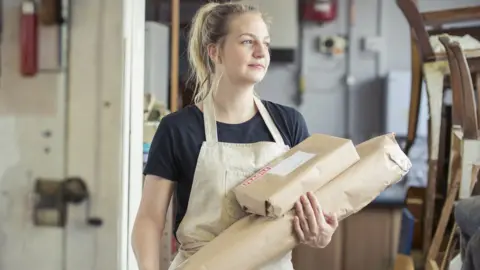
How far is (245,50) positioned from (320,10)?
197 cm

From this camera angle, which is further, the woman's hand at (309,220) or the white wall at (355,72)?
the white wall at (355,72)

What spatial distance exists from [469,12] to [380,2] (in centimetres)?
109

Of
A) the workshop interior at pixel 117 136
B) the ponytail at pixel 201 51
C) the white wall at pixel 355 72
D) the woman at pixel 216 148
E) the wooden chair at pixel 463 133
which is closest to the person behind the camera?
the woman at pixel 216 148

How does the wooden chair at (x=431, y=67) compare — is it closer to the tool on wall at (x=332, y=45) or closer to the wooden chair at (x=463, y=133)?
the wooden chair at (x=463, y=133)

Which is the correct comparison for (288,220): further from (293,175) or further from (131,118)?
(131,118)

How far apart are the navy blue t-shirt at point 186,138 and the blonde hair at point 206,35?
0.10m

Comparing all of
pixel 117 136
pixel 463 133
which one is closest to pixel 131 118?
pixel 117 136

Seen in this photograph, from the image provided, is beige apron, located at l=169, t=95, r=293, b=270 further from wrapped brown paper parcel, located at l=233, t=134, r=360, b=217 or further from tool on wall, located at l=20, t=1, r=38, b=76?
tool on wall, located at l=20, t=1, r=38, b=76

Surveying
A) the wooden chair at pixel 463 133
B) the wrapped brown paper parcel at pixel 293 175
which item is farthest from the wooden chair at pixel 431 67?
the wrapped brown paper parcel at pixel 293 175

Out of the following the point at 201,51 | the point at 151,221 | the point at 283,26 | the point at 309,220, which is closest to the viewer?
the point at 309,220

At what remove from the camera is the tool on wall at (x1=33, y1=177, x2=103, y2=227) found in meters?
1.26

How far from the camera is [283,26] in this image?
2.86 m

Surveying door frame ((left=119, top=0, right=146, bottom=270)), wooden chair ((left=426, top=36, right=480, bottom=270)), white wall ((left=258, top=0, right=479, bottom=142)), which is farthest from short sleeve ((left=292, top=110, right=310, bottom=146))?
white wall ((left=258, top=0, right=479, bottom=142))

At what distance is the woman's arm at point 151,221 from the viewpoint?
1.00m
